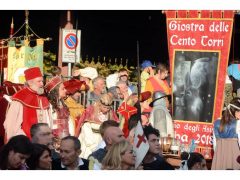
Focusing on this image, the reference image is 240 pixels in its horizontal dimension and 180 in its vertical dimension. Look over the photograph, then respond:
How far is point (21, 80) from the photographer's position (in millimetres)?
11359

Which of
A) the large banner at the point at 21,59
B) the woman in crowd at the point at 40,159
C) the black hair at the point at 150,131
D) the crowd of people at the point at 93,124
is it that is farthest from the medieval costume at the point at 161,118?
the woman in crowd at the point at 40,159

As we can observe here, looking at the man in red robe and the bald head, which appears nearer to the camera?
the bald head

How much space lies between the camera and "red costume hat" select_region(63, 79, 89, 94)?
417 inches

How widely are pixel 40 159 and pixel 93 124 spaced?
1570 mm

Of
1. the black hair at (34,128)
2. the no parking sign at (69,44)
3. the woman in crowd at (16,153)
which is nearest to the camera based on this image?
the woman in crowd at (16,153)

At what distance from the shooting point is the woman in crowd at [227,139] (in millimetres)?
10406

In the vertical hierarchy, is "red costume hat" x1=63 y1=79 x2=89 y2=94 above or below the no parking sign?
below

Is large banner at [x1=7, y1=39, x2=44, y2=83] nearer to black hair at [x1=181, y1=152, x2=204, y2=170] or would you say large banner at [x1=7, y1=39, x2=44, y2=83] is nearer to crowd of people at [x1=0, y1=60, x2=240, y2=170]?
crowd of people at [x1=0, y1=60, x2=240, y2=170]

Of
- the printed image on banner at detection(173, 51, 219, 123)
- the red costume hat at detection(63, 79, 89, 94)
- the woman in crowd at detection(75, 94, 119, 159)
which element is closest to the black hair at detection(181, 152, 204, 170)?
the printed image on banner at detection(173, 51, 219, 123)

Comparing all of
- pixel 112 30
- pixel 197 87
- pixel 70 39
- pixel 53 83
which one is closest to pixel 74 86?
pixel 53 83

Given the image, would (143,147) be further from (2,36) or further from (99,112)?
(2,36)

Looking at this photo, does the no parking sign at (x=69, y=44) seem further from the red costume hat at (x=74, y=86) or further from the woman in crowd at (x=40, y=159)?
the woman in crowd at (x=40, y=159)

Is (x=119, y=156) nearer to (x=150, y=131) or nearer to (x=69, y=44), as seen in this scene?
(x=150, y=131)
